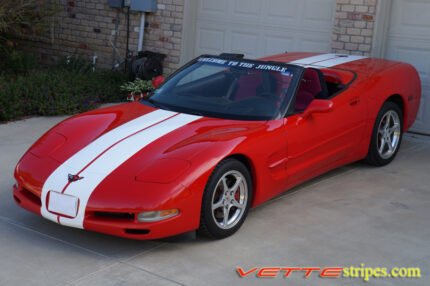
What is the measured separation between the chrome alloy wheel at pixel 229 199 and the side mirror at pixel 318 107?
1031 millimetres

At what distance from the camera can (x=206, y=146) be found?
5.18 metres

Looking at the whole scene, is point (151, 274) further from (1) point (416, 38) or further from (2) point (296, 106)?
(1) point (416, 38)

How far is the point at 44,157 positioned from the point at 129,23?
6948 mm

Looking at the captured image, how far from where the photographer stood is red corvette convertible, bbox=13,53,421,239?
4.88m

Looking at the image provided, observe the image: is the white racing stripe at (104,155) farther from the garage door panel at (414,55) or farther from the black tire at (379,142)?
the garage door panel at (414,55)

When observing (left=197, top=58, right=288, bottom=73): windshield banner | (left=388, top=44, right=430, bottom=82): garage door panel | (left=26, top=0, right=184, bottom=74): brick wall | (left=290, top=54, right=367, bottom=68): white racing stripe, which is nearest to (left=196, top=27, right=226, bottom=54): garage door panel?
(left=26, top=0, right=184, bottom=74): brick wall

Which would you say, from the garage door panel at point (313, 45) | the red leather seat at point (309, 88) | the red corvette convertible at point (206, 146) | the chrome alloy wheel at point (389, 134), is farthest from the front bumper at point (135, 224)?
the garage door panel at point (313, 45)

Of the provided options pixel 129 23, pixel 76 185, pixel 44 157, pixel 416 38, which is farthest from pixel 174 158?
pixel 129 23

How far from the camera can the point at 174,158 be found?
507 centimetres

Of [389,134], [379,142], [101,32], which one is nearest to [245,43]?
[101,32]

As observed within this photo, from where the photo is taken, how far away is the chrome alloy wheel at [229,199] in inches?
205

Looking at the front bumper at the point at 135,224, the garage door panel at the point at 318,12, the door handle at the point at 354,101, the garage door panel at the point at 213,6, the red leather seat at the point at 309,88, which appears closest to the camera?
the front bumper at the point at 135,224

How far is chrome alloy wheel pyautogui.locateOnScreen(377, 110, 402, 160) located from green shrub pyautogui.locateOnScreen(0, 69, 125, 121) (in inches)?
→ 170

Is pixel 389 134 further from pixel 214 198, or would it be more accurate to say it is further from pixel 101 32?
pixel 101 32
